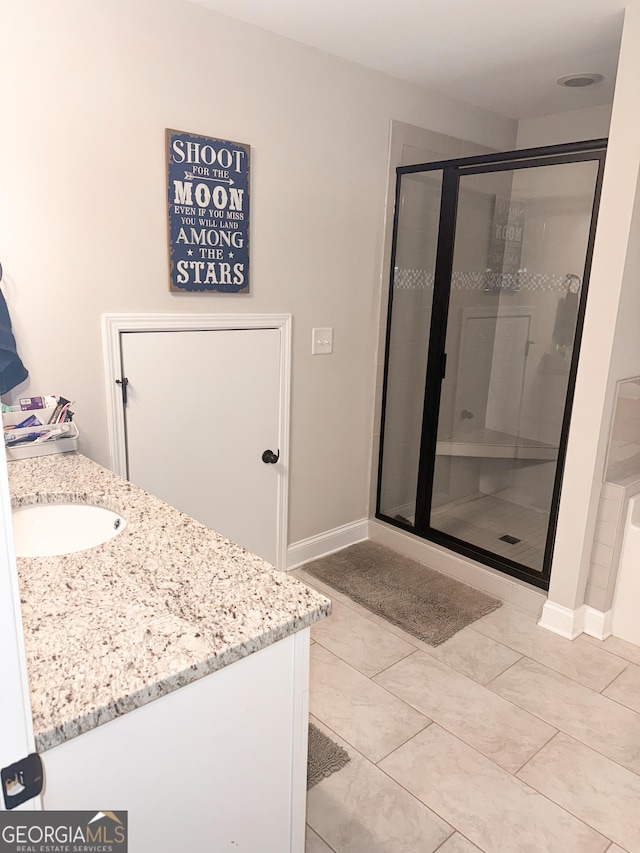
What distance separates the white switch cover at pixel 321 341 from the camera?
2875mm

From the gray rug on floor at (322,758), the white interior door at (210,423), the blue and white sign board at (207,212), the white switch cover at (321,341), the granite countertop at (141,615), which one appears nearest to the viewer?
the granite countertop at (141,615)

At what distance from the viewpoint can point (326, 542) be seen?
10.6ft

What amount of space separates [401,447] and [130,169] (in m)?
1.89

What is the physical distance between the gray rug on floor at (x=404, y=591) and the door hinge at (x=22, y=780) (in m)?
1.93


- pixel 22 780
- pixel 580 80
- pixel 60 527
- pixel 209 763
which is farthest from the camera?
pixel 580 80

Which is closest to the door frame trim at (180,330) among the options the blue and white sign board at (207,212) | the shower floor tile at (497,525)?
the blue and white sign board at (207,212)

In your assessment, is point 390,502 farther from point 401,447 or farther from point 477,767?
point 477,767

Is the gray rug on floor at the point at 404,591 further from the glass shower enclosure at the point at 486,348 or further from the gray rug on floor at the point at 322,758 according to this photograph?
the gray rug on floor at the point at 322,758

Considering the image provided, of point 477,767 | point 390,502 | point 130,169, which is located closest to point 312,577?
point 390,502

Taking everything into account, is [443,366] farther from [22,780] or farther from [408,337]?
[22,780]

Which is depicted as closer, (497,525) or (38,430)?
(38,430)

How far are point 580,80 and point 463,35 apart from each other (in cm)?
82

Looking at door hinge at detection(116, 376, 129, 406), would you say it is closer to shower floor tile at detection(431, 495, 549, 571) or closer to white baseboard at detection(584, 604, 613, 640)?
shower floor tile at detection(431, 495, 549, 571)

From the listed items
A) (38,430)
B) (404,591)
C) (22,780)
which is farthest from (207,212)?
(22,780)
